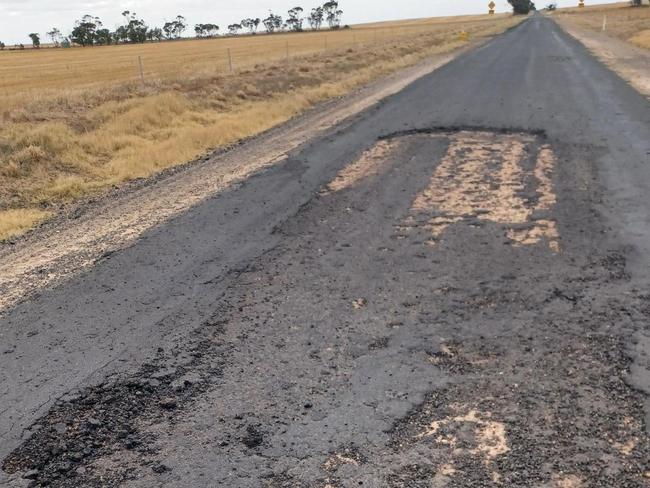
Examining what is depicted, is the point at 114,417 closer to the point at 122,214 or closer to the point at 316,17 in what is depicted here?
the point at 122,214

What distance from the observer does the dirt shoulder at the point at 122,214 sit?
5.79 metres

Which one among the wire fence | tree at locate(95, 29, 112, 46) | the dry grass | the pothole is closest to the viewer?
the pothole

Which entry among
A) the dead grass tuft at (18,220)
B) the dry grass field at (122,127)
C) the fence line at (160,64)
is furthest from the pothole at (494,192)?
the fence line at (160,64)

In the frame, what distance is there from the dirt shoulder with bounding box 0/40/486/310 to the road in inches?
13.9

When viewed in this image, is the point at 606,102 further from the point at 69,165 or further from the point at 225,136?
the point at 69,165

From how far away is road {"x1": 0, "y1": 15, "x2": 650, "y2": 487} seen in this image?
2.94 m

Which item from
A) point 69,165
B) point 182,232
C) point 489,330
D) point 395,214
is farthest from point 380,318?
point 69,165

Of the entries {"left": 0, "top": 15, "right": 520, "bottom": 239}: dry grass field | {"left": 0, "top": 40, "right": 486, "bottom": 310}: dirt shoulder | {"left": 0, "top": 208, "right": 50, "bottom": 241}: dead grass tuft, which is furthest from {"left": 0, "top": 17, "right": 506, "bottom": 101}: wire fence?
{"left": 0, "top": 208, "right": 50, "bottom": 241}: dead grass tuft

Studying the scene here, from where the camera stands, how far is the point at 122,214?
764 centimetres

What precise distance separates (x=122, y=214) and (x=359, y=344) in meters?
4.79

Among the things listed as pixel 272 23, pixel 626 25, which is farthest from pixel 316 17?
pixel 626 25

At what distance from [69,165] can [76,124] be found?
348cm

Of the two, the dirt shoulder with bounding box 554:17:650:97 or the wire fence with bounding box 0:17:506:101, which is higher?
the wire fence with bounding box 0:17:506:101

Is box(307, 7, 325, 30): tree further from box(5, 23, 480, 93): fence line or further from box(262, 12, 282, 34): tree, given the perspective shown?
box(5, 23, 480, 93): fence line
